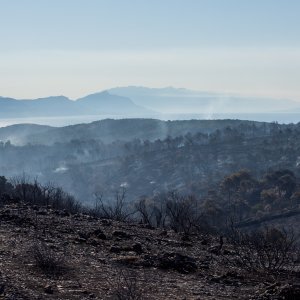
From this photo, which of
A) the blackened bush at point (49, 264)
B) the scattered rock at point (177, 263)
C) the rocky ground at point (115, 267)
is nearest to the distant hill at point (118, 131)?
the rocky ground at point (115, 267)

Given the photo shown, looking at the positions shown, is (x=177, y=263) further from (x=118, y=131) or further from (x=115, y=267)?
(x=118, y=131)

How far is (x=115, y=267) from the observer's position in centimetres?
867

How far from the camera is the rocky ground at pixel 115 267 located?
23.4 ft

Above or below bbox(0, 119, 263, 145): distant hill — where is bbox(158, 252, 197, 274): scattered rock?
below

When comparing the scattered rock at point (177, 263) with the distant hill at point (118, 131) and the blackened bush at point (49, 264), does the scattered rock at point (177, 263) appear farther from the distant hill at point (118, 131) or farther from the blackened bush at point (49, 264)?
the distant hill at point (118, 131)

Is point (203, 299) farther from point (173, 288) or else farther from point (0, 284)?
point (0, 284)

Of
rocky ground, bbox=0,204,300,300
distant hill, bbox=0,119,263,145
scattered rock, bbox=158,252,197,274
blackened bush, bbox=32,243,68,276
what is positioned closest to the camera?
rocky ground, bbox=0,204,300,300

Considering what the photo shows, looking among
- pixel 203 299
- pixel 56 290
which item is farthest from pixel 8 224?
pixel 203 299

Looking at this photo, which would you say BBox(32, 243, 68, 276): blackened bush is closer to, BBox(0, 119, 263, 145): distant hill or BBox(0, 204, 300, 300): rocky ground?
BBox(0, 204, 300, 300): rocky ground

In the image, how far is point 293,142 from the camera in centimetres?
9562

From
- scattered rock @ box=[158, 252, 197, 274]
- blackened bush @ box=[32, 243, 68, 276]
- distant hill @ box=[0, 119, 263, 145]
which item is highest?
distant hill @ box=[0, 119, 263, 145]

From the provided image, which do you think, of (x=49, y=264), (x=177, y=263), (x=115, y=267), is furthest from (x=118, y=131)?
(x=49, y=264)

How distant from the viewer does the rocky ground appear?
281 inches

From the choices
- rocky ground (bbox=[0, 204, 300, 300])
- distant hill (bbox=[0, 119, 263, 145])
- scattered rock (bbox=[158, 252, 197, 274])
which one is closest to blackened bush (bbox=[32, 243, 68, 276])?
rocky ground (bbox=[0, 204, 300, 300])
